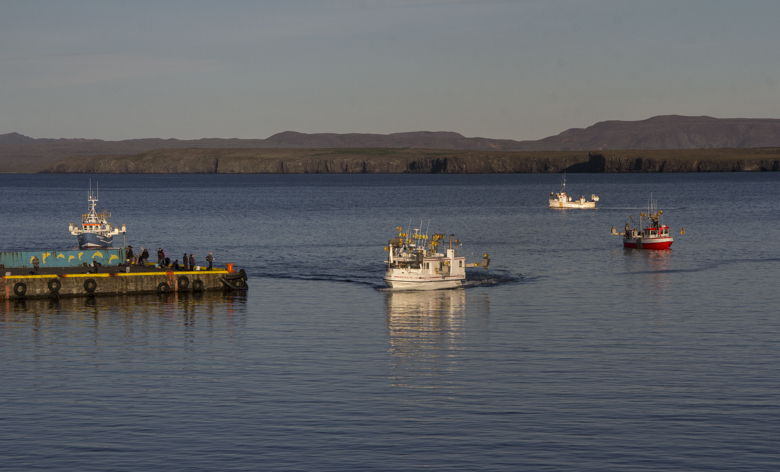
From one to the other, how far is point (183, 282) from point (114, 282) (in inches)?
231

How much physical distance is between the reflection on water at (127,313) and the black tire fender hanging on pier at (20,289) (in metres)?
0.79

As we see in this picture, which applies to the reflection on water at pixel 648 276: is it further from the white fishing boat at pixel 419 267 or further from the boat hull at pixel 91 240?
the boat hull at pixel 91 240

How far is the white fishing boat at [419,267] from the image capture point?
81.5 meters

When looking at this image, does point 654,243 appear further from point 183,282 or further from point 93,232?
point 93,232

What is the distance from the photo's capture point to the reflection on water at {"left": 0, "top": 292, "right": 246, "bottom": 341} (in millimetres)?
63750

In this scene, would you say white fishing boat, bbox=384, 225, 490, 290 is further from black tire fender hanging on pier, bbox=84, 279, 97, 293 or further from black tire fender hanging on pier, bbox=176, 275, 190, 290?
black tire fender hanging on pier, bbox=84, 279, 97, 293

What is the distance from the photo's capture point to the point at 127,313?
70562 mm

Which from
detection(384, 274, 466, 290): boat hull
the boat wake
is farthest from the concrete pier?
the boat wake

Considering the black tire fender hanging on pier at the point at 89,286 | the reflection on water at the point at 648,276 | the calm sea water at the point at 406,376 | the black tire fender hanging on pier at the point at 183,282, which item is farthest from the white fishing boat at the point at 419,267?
the black tire fender hanging on pier at the point at 89,286

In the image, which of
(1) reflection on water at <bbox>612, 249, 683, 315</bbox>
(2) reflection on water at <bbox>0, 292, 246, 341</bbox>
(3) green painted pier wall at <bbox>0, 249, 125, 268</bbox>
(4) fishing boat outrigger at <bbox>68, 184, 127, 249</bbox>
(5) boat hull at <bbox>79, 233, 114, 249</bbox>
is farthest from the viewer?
(4) fishing boat outrigger at <bbox>68, 184, 127, 249</bbox>

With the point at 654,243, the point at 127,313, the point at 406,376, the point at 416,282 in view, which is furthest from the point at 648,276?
the point at 406,376

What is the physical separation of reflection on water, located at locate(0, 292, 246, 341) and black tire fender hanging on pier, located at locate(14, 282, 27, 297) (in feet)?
2.59

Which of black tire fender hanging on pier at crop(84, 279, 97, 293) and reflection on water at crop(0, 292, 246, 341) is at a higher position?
black tire fender hanging on pier at crop(84, 279, 97, 293)

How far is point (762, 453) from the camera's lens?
35.0m
